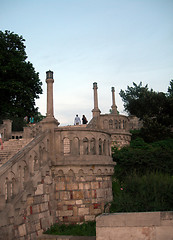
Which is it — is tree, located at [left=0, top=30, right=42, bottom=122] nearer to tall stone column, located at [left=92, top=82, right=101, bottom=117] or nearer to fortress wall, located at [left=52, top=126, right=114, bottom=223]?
tall stone column, located at [left=92, top=82, right=101, bottom=117]

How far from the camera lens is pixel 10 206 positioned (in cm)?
761

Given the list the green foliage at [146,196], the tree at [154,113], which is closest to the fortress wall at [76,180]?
the green foliage at [146,196]

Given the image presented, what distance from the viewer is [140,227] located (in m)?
5.61

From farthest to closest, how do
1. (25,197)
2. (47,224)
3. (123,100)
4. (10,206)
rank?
(123,100), (47,224), (25,197), (10,206)

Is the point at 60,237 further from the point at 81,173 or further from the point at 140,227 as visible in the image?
the point at 140,227

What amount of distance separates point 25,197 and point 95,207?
11.7 ft

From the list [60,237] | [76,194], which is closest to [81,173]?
[76,194]

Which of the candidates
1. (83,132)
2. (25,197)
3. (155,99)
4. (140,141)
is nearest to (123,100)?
(155,99)

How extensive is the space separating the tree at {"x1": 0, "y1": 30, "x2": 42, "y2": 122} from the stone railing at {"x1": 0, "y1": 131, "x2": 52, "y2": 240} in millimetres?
15280

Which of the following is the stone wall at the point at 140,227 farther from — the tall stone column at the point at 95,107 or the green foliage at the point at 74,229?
the tall stone column at the point at 95,107

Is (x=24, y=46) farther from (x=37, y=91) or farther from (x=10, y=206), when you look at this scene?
(x=10, y=206)

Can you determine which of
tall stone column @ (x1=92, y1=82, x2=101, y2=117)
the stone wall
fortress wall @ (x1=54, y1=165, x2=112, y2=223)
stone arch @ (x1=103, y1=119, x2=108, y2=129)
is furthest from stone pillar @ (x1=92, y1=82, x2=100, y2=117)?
the stone wall

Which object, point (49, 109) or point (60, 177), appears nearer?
point (60, 177)

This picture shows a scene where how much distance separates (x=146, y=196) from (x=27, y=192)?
387cm
